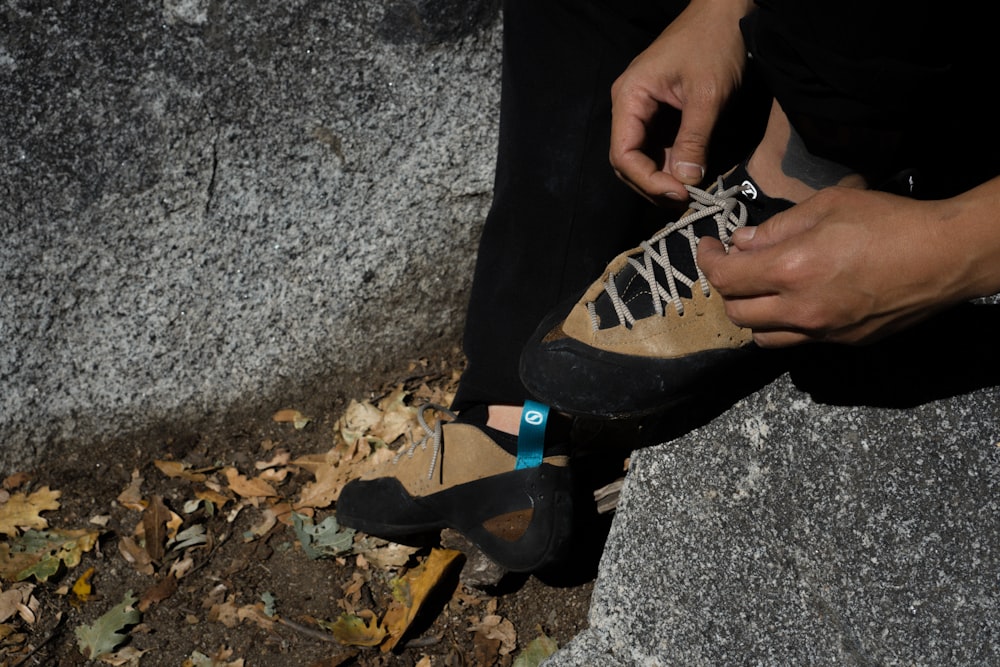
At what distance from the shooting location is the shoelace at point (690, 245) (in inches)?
70.9

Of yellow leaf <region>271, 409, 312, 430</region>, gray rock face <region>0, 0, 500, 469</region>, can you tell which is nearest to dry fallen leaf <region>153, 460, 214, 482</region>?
gray rock face <region>0, 0, 500, 469</region>

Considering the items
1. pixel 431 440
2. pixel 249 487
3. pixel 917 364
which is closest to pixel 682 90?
pixel 917 364

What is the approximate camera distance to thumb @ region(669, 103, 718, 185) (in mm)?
1803

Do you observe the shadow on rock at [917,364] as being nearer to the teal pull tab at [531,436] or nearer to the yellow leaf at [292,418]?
the teal pull tab at [531,436]

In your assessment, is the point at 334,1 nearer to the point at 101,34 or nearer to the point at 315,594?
the point at 101,34

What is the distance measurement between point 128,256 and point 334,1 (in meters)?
0.95

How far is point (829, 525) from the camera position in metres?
1.91

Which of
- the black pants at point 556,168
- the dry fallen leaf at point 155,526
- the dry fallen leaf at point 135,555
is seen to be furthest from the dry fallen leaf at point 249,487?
the black pants at point 556,168

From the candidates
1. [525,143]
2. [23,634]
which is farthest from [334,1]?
[23,634]

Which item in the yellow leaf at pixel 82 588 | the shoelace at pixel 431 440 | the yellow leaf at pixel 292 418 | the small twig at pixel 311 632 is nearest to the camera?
the shoelace at pixel 431 440

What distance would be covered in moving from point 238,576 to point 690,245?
5.50 feet

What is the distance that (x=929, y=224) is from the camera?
54.1 inches

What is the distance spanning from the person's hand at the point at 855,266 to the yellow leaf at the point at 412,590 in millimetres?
1255

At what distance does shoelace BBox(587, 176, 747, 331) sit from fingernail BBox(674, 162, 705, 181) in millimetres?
26
